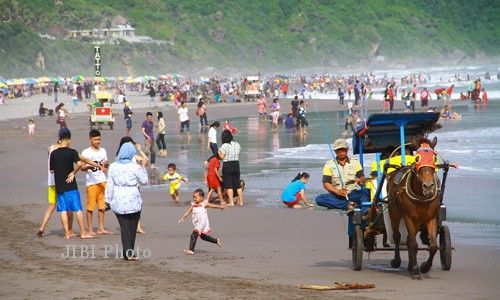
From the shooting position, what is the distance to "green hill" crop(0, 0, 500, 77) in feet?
384

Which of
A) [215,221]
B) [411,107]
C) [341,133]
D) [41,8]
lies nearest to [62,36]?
[41,8]

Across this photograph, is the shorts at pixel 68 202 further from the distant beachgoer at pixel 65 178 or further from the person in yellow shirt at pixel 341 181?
the person in yellow shirt at pixel 341 181

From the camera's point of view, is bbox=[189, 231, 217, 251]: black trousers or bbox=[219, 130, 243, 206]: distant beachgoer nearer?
bbox=[189, 231, 217, 251]: black trousers

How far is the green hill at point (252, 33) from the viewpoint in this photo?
117 metres

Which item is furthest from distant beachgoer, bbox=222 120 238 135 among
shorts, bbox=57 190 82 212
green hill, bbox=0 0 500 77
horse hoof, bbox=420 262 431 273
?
green hill, bbox=0 0 500 77

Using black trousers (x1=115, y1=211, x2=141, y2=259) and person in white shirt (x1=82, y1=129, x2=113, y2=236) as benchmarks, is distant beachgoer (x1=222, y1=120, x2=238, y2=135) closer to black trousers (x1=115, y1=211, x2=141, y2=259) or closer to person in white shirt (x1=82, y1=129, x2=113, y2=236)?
person in white shirt (x1=82, y1=129, x2=113, y2=236)

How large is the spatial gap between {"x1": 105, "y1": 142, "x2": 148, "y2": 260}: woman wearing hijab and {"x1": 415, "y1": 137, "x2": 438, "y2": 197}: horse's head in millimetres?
3377

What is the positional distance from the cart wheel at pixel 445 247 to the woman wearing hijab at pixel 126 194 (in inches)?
137

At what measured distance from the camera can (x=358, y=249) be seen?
12422 mm

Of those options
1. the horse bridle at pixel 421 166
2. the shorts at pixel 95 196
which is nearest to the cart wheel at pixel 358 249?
the horse bridle at pixel 421 166

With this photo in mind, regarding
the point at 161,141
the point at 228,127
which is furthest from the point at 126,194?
the point at 161,141

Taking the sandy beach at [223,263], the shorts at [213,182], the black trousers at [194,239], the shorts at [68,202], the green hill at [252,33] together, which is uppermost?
the green hill at [252,33]

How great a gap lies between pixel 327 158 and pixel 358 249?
56.7 feet

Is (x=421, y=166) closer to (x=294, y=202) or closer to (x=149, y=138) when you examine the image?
(x=294, y=202)
